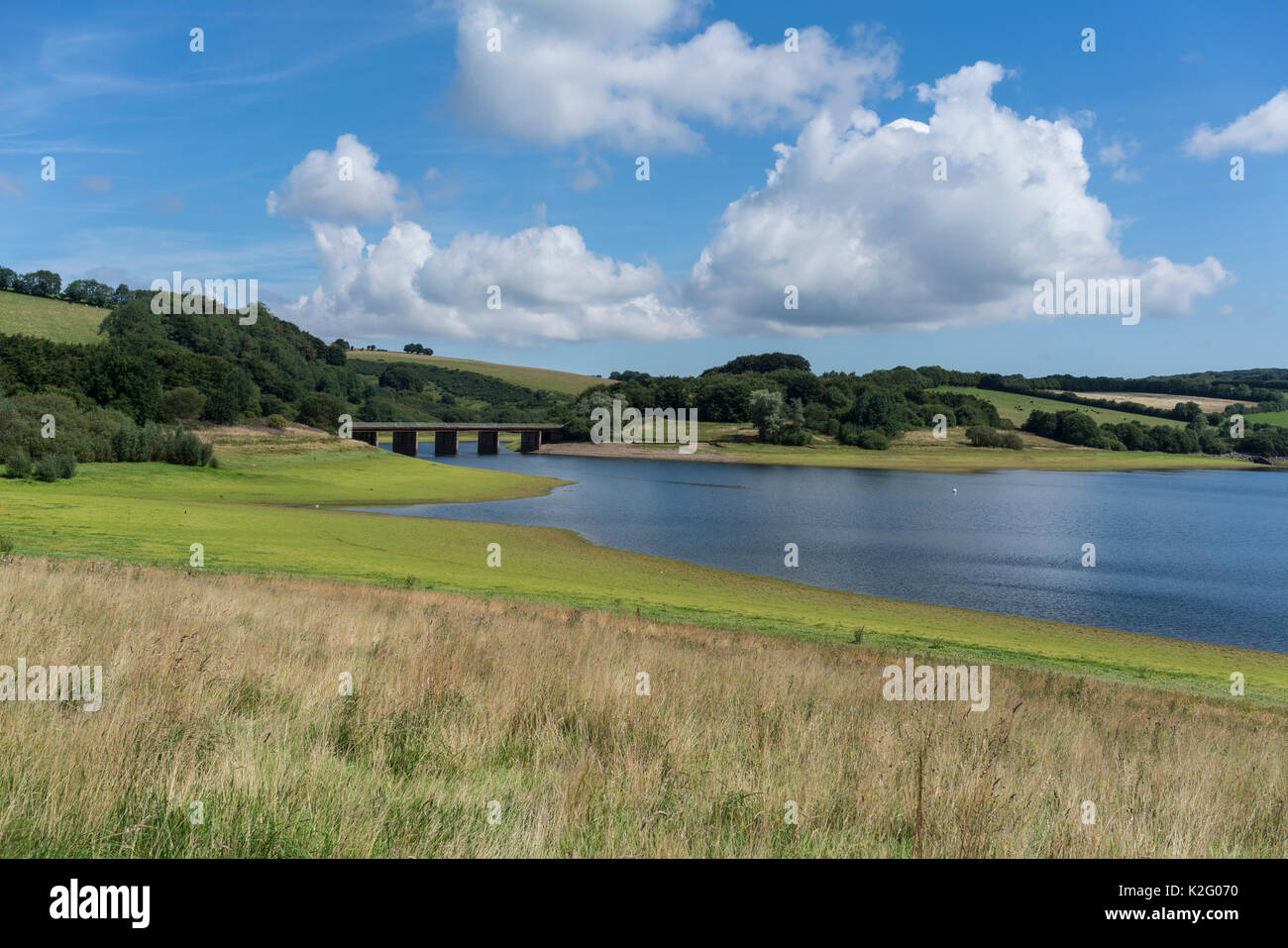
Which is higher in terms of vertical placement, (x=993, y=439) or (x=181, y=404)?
(x=181, y=404)

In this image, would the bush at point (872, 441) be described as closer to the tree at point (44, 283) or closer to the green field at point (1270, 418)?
the green field at point (1270, 418)

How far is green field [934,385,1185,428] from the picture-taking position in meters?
162

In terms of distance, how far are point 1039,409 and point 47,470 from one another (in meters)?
169

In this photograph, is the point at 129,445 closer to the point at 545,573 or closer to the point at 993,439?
the point at 545,573

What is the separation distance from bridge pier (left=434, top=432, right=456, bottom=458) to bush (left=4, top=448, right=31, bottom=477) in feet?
307

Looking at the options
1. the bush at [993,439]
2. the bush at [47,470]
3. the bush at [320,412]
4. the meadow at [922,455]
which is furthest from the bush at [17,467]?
the bush at [993,439]

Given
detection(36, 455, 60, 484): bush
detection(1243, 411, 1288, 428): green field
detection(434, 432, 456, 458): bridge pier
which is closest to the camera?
detection(36, 455, 60, 484): bush

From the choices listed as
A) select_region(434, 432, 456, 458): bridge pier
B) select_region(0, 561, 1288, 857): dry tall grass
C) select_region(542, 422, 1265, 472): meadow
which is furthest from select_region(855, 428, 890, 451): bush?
select_region(0, 561, 1288, 857): dry tall grass

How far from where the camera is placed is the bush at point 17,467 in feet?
147

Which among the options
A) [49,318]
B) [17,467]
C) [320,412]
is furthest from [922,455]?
[49,318]

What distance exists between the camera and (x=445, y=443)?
142625mm

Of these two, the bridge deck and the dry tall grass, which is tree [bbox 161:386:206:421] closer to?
the bridge deck

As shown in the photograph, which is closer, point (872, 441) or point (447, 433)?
point (872, 441)
